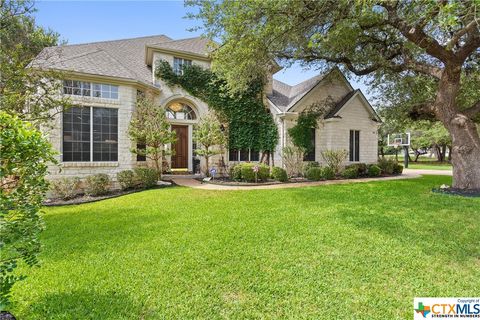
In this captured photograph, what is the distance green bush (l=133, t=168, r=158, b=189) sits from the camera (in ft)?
36.3

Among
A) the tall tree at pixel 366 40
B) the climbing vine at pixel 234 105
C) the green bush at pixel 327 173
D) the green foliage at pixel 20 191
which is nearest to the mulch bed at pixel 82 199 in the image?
the climbing vine at pixel 234 105

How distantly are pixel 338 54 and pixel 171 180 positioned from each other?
417 inches

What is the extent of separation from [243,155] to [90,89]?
29.4ft

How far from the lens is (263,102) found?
51.3ft

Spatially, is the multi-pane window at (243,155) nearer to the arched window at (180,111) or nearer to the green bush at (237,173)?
the green bush at (237,173)

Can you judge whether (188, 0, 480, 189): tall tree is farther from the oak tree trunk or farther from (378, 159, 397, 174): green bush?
(378, 159, 397, 174): green bush

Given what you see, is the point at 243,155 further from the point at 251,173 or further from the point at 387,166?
the point at 387,166

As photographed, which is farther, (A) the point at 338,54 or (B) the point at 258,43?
(A) the point at 338,54

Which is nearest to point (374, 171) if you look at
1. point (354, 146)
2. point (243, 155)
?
point (354, 146)

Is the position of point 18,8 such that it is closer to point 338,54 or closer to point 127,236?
point 127,236

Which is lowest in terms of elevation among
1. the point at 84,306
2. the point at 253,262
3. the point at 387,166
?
the point at 84,306

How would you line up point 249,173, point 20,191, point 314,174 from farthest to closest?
1. point 314,174
2. point 249,173
3. point 20,191

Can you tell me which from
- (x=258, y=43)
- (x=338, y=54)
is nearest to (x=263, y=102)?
(x=338, y=54)

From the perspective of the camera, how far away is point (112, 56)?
1311cm
